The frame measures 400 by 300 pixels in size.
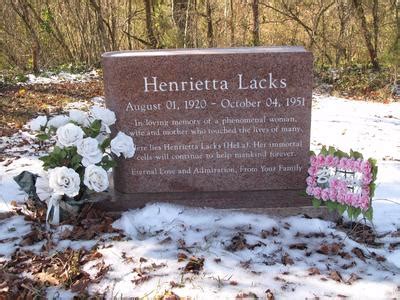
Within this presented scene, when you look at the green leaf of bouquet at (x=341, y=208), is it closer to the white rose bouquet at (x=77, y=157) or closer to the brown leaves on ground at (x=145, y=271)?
the brown leaves on ground at (x=145, y=271)

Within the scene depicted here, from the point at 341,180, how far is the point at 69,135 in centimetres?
211

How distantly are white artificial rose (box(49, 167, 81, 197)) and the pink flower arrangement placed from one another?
1.80 m

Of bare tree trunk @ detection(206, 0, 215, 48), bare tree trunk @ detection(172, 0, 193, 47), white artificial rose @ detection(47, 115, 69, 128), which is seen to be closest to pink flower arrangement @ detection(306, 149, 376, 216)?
white artificial rose @ detection(47, 115, 69, 128)

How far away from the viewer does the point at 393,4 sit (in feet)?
37.6

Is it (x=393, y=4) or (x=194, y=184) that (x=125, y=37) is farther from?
(x=194, y=184)

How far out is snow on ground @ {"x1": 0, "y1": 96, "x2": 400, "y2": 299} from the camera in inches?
107

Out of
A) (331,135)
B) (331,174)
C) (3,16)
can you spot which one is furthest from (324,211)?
(3,16)

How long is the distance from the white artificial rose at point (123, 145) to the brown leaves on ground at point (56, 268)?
795 millimetres

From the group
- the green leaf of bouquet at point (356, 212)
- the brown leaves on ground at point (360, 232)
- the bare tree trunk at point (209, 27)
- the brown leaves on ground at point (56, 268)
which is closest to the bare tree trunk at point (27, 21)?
the bare tree trunk at point (209, 27)

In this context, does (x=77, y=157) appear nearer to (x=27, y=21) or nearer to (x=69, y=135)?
(x=69, y=135)

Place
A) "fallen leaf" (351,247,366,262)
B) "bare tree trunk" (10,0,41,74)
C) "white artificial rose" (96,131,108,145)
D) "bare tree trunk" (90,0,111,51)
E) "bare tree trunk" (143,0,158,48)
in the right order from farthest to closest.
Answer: "bare tree trunk" (143,0,158,48) < "bare tree trunk" (90,0,111,51) < "bare tree trunk" (10,0,41,74) < "white artificial rose" (96,131,108,145) < "fallen leaf" (351,247,366,262)

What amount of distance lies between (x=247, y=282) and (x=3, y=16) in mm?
14032

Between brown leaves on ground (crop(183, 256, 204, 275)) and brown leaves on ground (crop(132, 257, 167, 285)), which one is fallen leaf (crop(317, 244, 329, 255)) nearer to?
brown leaves on ground (crop(183, 256, 204, 275))

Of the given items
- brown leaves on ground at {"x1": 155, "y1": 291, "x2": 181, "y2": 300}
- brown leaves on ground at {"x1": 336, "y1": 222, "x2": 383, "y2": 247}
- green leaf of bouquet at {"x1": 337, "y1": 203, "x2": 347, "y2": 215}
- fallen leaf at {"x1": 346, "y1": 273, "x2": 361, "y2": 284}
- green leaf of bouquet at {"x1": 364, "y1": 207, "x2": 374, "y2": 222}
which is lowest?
brown leaves on ground at {"x1": 336, "y1": 222, "x2": 383, "y2": 247}
